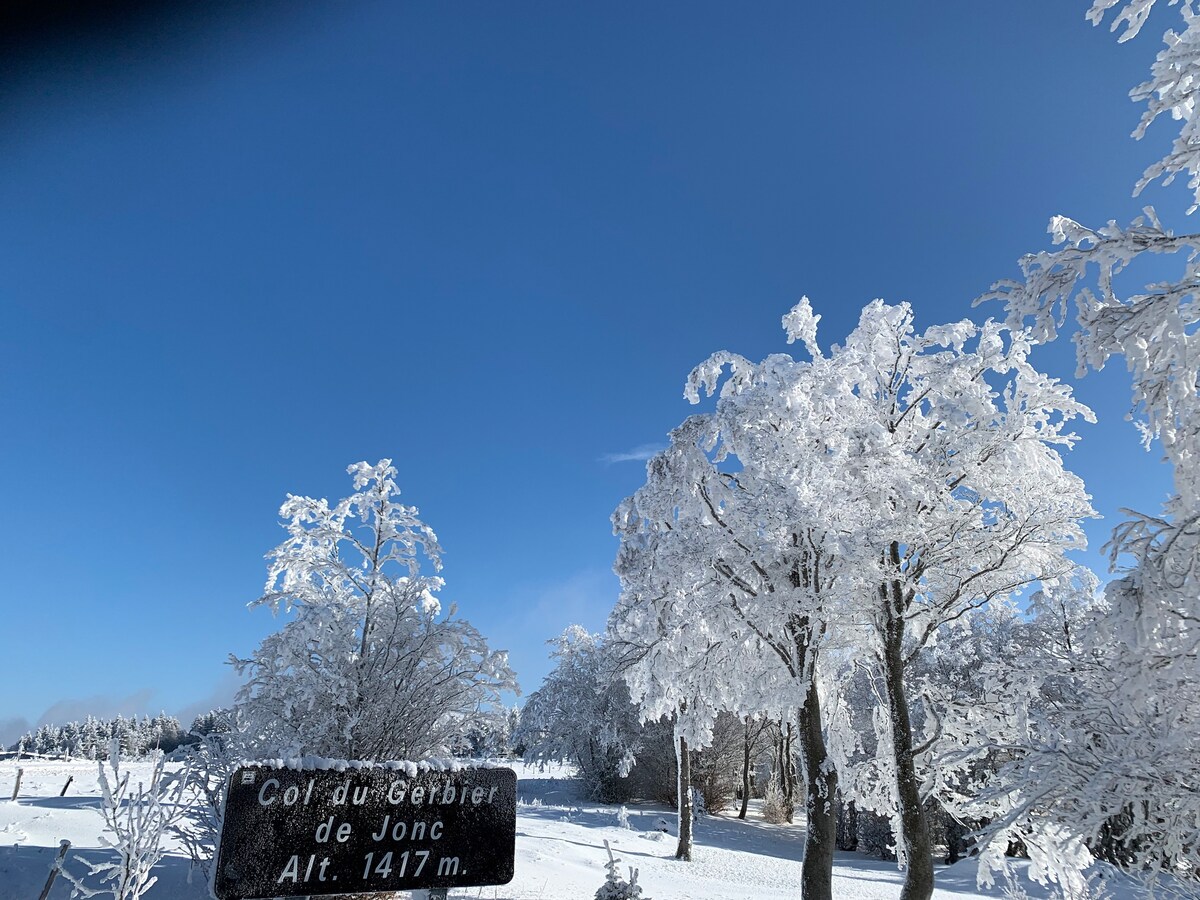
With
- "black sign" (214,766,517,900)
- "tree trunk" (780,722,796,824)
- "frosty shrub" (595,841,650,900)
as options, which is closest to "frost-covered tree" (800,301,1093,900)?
"frosty shrub" (595,841,650,900)

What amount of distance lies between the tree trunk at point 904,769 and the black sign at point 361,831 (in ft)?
21.1

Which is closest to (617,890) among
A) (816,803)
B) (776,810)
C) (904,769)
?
Result: (816,803)

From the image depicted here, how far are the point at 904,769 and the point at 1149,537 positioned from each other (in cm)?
666

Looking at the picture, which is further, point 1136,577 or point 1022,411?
point 1022,411

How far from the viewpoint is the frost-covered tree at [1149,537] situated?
12.0 feet

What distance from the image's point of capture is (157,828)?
16.3 feet

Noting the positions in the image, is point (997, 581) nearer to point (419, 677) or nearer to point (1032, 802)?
point (1032, 802)

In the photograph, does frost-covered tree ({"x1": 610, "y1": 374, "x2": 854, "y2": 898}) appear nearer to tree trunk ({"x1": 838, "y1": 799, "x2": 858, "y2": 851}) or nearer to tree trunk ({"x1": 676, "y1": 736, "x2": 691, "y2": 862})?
tree trunk ({"x1": 676, "y1": 736, "x2": 691, "y2": 862})

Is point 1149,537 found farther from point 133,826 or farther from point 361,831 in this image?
point 133,826

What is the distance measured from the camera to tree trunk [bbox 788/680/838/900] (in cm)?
897

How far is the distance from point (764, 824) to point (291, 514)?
26.7 m

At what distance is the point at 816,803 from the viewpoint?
30.3 ft

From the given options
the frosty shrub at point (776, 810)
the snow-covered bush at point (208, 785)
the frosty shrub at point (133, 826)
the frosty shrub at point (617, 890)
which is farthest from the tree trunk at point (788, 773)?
the frosty shrub at point (133, 826)

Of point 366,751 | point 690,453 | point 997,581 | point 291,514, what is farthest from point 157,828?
point 997,581
